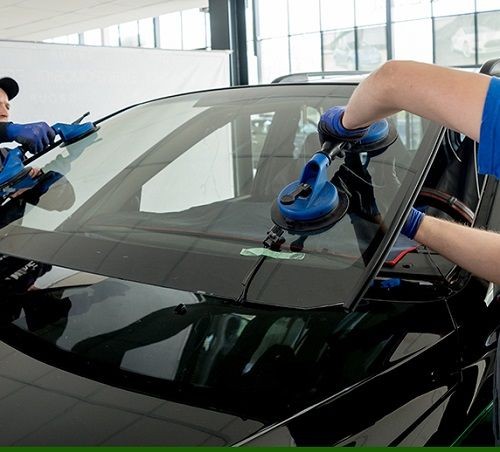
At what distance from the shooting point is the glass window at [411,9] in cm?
1316

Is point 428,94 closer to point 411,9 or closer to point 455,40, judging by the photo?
point 411,9

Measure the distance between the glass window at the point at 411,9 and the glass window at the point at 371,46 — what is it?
489 mm

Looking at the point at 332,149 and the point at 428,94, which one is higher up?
the point at 428,94

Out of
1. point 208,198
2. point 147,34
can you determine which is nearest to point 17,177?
point 208,198

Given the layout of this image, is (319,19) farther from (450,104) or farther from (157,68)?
(450,104)

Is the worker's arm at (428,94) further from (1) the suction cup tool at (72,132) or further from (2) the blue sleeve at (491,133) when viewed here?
(1) the suction cup tool at (72,132)

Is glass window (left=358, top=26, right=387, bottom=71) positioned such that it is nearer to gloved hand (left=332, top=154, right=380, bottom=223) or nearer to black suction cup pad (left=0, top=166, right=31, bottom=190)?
black suction cup pad (left=0, top=166, right=31, bottom=190)

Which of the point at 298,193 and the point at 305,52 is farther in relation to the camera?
the point at 305,52

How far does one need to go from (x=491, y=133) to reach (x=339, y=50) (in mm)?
15219

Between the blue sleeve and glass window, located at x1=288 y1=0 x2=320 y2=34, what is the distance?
14661 mm

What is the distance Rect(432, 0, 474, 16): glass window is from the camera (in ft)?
42.5

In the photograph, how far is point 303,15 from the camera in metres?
15.1

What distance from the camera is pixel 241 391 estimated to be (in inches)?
42.2

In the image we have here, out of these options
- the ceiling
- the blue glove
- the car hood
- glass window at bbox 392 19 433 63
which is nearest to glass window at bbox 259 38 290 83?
glass window at bbox 392 19 433 63
